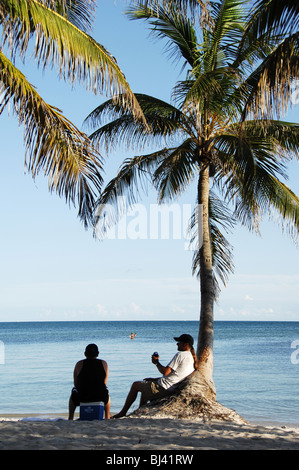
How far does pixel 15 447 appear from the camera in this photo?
5.02 m

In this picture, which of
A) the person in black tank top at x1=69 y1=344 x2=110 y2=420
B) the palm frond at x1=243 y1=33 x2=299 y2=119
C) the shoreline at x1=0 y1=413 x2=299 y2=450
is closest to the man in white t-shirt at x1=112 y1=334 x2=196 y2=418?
the person in black tank top at x1=69 y1=344 x2=110 y2=420

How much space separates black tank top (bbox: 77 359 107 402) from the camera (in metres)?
7.39

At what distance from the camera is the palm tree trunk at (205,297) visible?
9633mm

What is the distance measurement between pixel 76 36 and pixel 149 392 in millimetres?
5098

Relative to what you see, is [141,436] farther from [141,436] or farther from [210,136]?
[210,136]

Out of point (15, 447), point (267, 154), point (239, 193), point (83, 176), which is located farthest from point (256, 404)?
→ point (15, 447)

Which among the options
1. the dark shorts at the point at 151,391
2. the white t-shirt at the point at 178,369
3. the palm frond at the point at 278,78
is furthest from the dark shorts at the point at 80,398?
the palm frond at the point at 278,78

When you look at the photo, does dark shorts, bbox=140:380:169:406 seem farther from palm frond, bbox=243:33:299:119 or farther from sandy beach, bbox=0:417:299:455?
palm frond, bbox=243:33:299:119

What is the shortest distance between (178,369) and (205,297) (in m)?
1.99

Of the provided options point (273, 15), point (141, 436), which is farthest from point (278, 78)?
point (141, 436)

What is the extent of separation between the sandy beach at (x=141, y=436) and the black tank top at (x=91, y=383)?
463 millimetres

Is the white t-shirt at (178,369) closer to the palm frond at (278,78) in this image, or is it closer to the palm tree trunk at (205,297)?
the palm tree trunk at (205,297)

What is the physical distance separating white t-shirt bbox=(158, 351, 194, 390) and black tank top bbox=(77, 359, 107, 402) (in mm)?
1178
